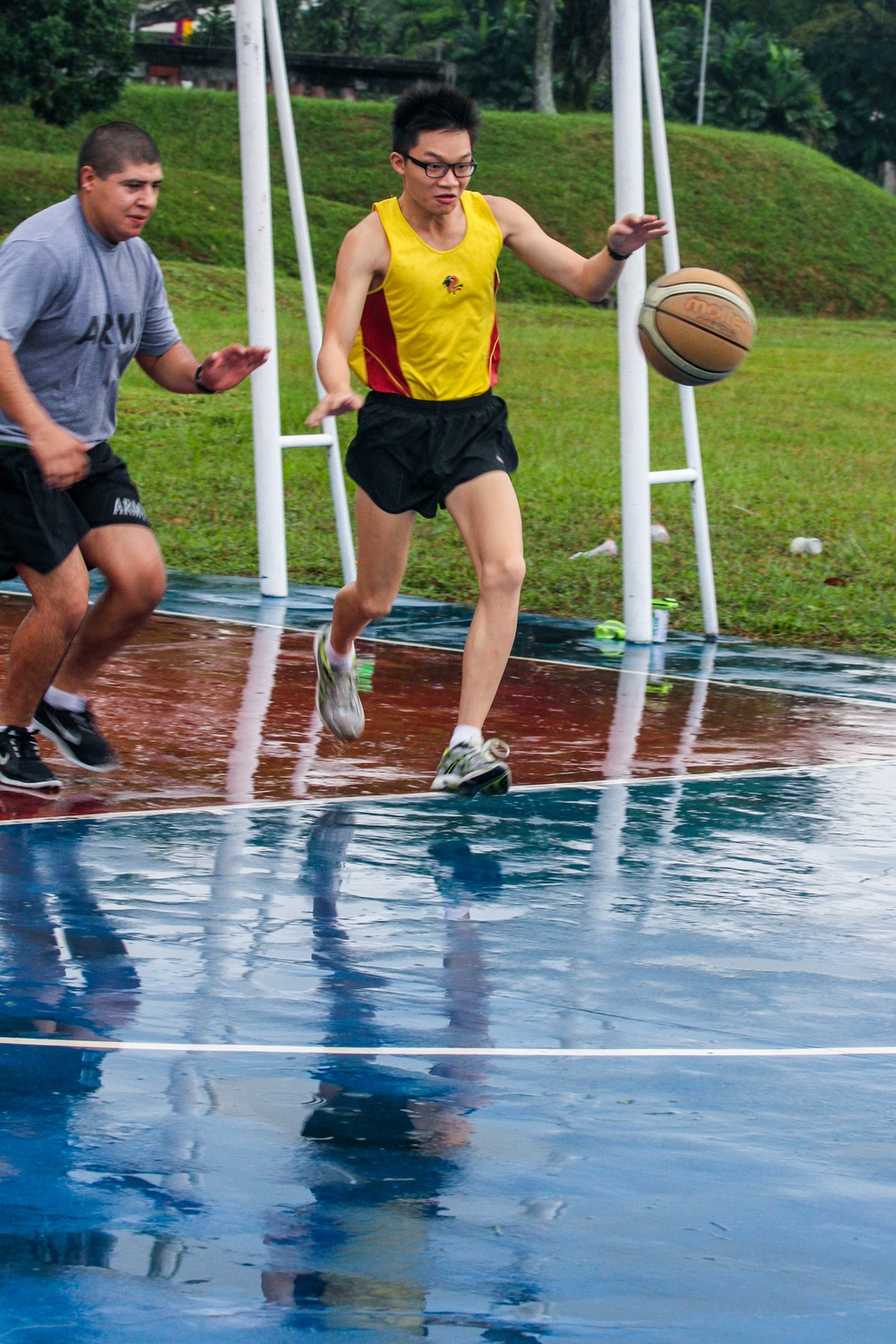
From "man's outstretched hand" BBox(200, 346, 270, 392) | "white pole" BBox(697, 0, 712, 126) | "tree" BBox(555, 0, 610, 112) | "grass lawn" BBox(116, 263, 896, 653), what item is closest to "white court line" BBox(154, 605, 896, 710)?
"grass lawn" BBox(116, 263, 896, 653)

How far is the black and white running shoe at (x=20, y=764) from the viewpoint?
6.04m

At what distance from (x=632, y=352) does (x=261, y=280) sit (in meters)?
2.24

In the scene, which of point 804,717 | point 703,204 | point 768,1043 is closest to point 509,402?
point 804,717

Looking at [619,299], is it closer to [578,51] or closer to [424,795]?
[424,795]

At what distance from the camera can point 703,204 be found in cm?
4616

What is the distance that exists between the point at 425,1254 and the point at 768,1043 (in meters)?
1.22

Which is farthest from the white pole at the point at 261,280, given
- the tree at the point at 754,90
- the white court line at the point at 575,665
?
the tree at the point at 754,90

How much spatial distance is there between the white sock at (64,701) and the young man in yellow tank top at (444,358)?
1.05m

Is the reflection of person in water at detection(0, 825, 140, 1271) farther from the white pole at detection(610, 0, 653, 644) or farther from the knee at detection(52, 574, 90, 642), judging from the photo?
the white pole at detection(610, 0, 653, 644)

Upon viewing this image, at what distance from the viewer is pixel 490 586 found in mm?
6074

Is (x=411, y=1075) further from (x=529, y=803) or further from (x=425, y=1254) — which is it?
(x=529, y=803)

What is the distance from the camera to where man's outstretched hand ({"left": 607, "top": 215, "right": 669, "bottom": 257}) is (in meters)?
6.08

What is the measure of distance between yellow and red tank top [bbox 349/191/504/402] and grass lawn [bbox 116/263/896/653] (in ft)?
13.7

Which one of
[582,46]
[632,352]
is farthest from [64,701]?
[582,46]
